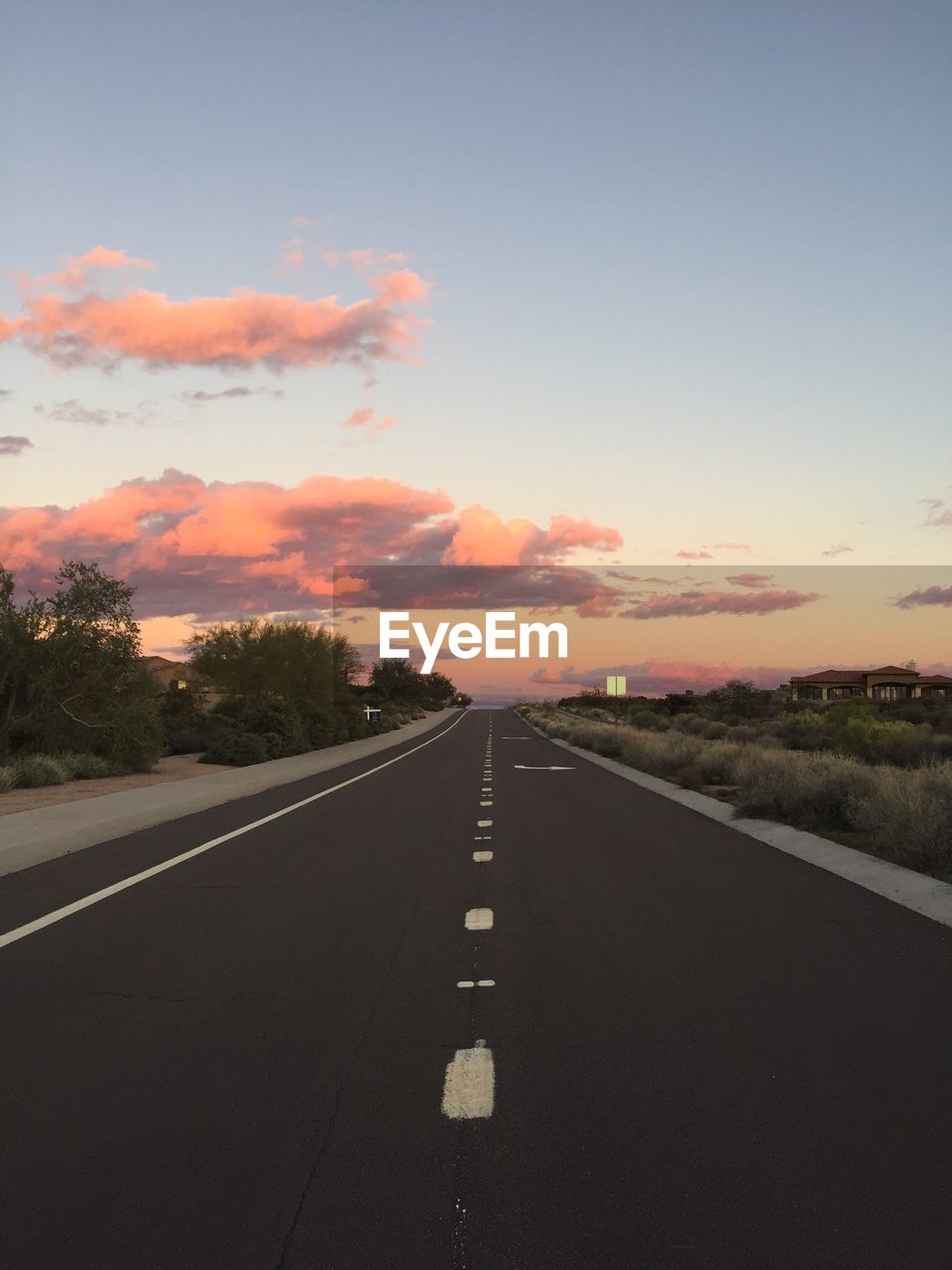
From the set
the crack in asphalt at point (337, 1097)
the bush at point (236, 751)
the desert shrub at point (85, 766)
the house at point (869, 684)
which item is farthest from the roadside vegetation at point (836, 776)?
the house at point (869, 684)

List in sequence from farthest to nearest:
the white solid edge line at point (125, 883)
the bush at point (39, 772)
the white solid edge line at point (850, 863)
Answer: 1. the bush at point (39, 772)
2. the white solid edge line at point (850, 863)
3. the white solid edge line at point (125, 883)

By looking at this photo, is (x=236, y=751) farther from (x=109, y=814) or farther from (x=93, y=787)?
(x=109, y=814)

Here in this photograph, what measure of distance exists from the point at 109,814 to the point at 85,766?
9356 millimetres

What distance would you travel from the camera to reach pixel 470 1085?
5.32m

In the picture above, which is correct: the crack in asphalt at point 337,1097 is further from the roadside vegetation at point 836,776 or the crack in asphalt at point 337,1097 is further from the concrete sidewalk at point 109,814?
the roadside vegetation at point 836,776

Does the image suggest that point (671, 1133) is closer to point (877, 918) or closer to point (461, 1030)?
point (461, 1030)

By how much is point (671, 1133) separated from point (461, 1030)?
179 centimetres

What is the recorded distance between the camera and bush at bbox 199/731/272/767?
3338 cm

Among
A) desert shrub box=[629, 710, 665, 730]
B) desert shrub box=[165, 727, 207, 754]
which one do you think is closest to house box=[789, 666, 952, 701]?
desert shrub box=[629, 710, 665, 730]

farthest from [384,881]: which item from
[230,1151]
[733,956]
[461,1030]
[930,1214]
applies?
[930,1214]

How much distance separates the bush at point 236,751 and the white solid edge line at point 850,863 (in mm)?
16168

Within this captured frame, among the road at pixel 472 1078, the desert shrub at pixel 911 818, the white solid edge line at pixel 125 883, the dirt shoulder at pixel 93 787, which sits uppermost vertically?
the desert shrub at pixel 911 818

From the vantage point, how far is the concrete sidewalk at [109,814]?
13.1m

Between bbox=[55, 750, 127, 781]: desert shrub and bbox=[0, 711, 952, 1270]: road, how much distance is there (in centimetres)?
1426
